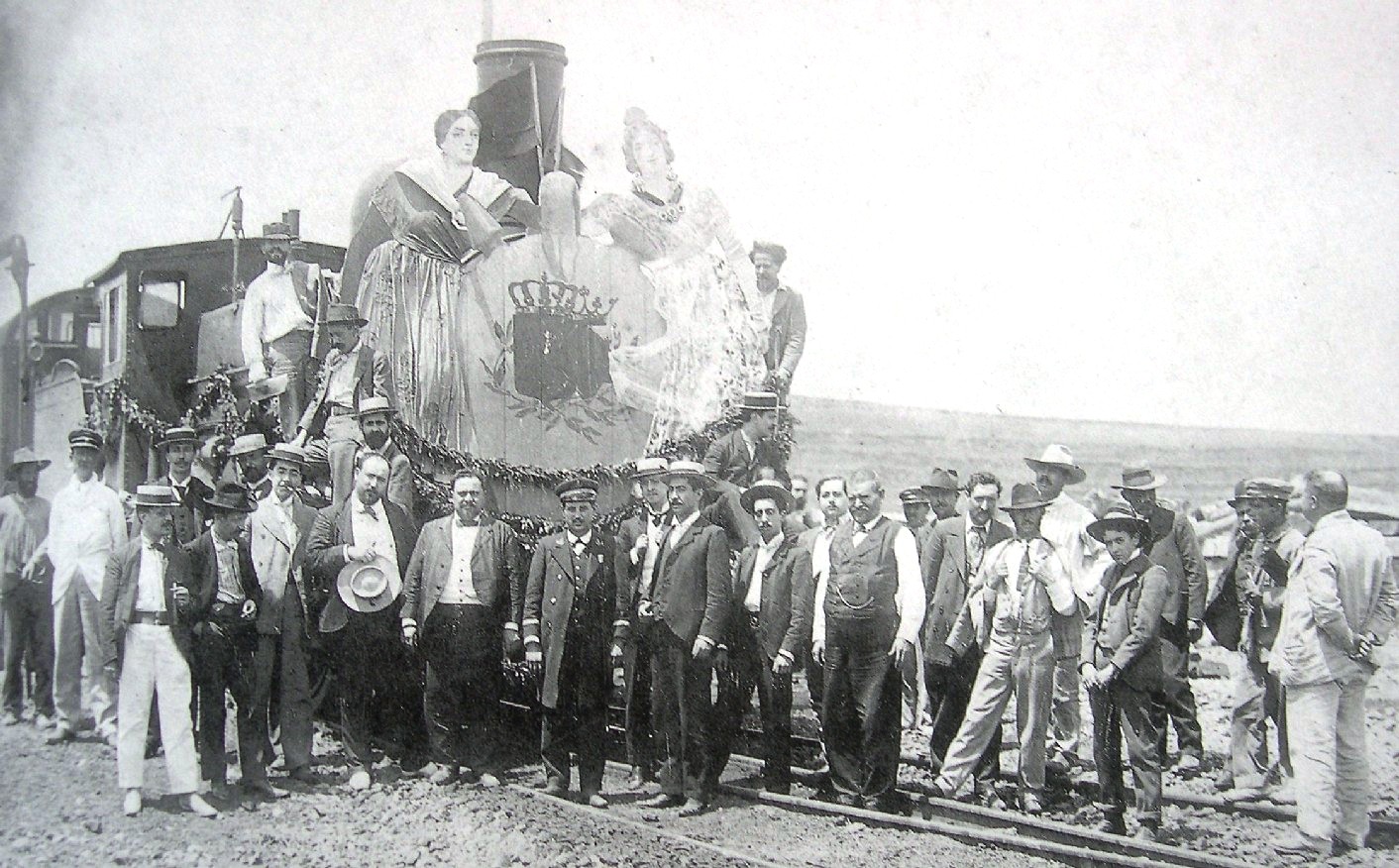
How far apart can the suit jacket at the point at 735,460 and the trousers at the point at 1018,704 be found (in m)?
1.60

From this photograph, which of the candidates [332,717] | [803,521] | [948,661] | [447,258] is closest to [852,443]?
[803,521]

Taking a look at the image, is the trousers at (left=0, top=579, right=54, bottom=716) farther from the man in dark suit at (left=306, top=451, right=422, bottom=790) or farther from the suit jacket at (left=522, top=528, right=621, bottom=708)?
the suit jacket at (left=522, top=528, right=621, bottom=708)

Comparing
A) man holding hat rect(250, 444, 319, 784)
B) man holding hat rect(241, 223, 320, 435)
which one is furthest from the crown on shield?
man holding hat rect(250, 444, 319, 784)

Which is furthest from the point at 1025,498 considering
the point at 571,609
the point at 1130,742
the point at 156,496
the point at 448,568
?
the point at 156,496

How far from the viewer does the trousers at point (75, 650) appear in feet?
17.9

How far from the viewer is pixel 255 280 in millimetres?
6273

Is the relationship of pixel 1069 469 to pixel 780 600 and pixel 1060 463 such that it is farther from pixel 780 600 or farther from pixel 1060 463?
pixel 780 600

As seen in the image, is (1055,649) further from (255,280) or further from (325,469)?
(255,280)

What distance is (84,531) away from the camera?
539 centimetres

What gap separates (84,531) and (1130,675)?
15.9ft

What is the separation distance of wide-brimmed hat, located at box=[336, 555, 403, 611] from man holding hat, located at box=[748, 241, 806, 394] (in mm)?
2423

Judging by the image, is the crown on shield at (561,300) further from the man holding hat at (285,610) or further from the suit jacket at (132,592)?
the suit jacket at (132,592)

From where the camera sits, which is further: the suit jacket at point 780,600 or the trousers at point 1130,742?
the suit jacket at point 780,600

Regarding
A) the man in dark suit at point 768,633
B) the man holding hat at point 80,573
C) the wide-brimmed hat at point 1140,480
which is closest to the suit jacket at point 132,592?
the man holding hat at point 80,573
